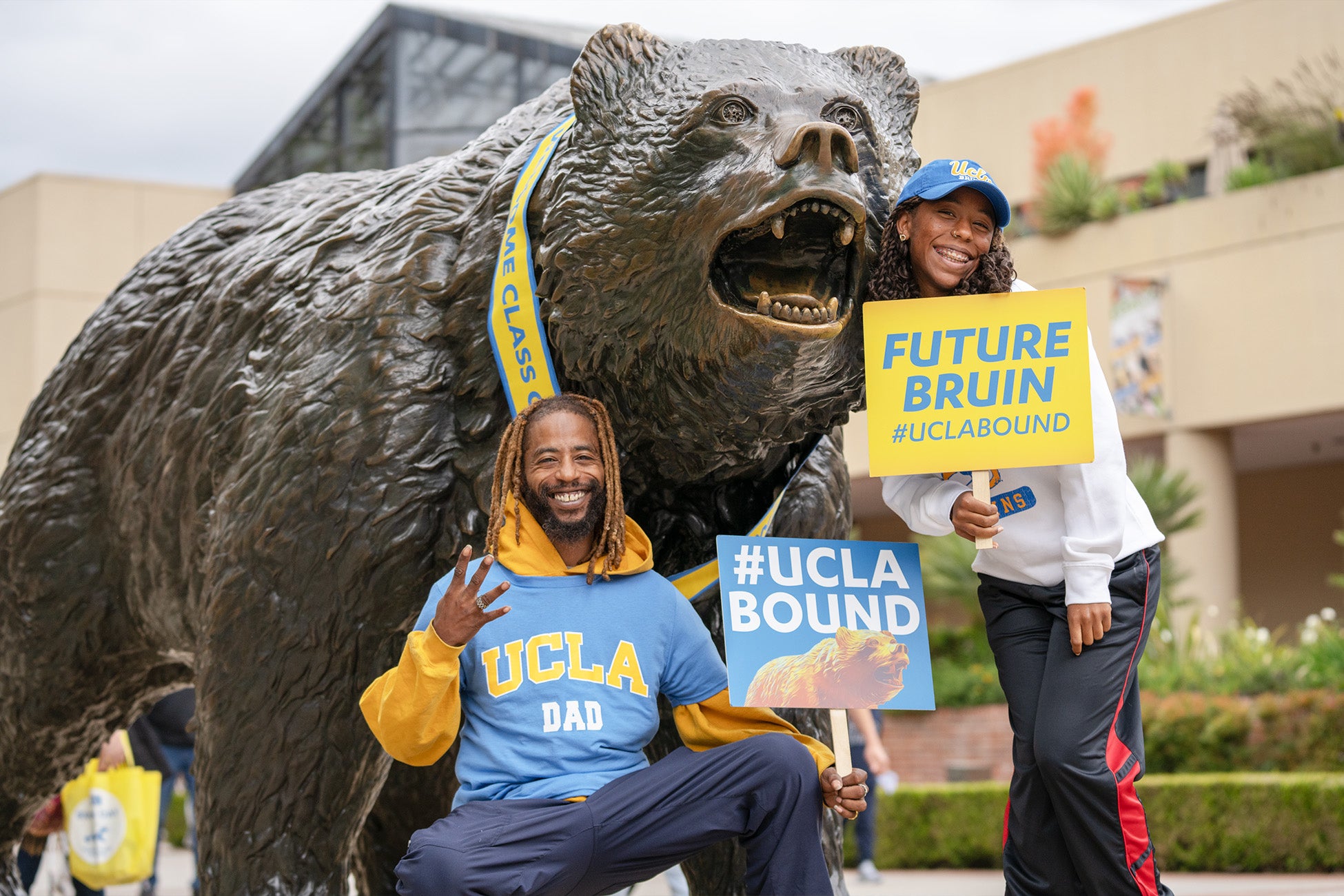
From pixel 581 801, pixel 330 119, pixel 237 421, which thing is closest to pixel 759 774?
pixel 581 801

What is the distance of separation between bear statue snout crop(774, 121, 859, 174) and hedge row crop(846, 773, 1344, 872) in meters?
6.66

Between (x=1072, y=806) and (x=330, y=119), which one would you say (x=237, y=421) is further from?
(x=330, y=119)

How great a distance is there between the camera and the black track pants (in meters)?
2.97

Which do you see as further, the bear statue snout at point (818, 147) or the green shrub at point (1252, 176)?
the green shrub at point (1252, 176)

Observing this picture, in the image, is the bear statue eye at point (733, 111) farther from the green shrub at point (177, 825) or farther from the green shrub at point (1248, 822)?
the green shrub at point (177, 825)

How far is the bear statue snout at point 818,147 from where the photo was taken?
104 inches

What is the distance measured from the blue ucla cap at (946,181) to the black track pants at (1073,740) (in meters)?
0.77

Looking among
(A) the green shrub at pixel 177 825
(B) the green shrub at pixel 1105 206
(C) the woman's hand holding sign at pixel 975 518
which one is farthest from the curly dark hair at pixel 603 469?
(B) the green shrub at pixel 1105 206

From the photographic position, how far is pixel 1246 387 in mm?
17500

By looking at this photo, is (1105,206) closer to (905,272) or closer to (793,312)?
(905,272)

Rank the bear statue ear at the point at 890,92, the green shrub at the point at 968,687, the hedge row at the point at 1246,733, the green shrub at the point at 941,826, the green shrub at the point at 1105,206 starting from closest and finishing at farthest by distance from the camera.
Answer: the bear statue ear at the point at 890,92
the hedge row at the point at 1246,733
the green shrub at the point at 941,826
the green shrub at the point at 968,687
the green shrub at the point at 1105,206

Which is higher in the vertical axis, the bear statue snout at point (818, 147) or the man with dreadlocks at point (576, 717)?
the bear statue snout at point (818, 147)

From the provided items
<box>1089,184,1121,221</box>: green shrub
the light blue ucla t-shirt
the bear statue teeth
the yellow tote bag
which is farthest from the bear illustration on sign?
<box>1089,184,1121,221</box>: green shrub

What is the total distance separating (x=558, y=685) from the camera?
2.88 meters
